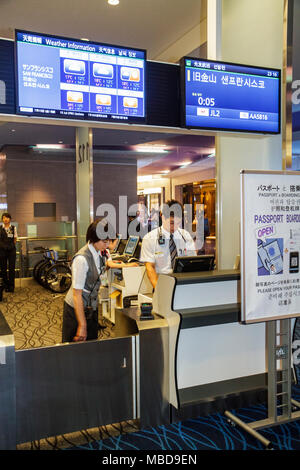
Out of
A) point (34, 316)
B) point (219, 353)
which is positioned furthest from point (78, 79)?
point (34, 316)

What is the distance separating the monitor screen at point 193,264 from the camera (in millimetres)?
3336

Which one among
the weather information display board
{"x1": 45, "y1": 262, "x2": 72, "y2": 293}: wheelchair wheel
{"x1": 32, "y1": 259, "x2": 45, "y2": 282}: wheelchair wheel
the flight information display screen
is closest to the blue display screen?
the flight information display screen

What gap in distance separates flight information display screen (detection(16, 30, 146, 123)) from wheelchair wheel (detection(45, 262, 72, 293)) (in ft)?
18.3

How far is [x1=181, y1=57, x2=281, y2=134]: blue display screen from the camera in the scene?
330 centimetres

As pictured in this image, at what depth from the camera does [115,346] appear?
9.40 feet

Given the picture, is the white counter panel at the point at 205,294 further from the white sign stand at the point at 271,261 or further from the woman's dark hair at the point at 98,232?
the woman's dark hair at the point at 98,232

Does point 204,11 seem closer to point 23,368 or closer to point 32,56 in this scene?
Answer: point 32,56

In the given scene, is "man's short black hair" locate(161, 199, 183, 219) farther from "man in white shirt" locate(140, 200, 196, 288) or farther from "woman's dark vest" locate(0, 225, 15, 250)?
"woman's dark vest" locate(0, 225, 15, 250)

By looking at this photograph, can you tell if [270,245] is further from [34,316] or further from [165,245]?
[34,316]

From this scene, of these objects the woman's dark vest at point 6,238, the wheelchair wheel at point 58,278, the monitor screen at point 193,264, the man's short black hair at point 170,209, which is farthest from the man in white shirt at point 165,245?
the woman's dark vest at point 6,238

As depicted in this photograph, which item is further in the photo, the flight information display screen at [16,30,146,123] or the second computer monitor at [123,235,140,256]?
the second computer monitor at [123,235,140,256]

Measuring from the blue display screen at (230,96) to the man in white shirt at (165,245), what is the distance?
51.2 inches

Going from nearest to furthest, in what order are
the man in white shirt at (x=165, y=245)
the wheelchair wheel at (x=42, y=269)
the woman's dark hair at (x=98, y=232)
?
the woman's dark hair at (x=98, y=232) → the man in white shirt at (x=165, y=245) → the wheelchair wheel at (x=42, y=269)
